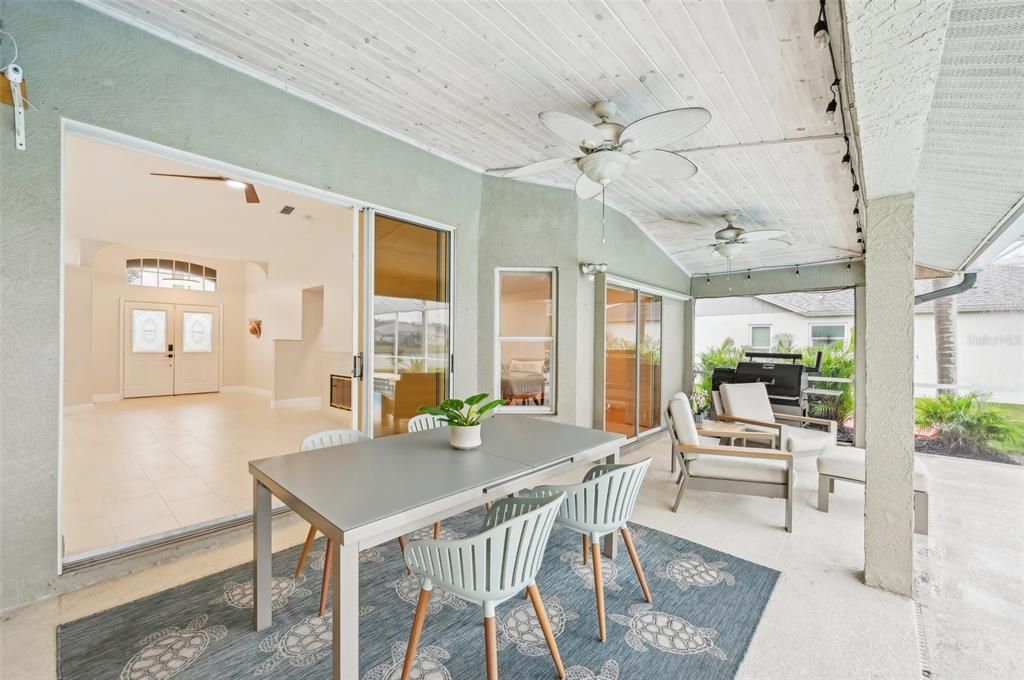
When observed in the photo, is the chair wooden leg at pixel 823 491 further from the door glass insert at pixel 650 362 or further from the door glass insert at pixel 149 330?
the door glass insert at pixel 149 330

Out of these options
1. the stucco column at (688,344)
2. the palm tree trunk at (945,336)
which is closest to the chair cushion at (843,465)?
the stucco column at (688,344)

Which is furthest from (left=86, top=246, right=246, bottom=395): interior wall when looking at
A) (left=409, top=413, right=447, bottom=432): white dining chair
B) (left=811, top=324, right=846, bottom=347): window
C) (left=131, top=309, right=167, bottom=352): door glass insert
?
(left=811, top=324, right=846, bottom=347): window

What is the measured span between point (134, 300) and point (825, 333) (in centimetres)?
1411

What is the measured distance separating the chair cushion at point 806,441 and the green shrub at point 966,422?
1.69 meters

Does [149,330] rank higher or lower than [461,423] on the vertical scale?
higher

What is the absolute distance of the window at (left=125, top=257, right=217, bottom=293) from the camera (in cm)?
879

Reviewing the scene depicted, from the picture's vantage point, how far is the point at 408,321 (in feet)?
12.5

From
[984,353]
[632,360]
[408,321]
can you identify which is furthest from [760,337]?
[408,321]

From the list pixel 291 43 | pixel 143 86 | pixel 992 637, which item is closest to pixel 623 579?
pixel 992 637

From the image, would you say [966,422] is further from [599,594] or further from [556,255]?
[599,594]

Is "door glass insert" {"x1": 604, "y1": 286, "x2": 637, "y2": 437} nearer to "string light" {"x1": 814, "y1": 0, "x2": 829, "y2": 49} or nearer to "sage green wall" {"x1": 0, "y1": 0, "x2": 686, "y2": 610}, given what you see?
"sage green wall" {"x1": 0, "y1": 0, "x2": 686, "y2": 610}

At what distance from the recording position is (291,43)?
236 cm

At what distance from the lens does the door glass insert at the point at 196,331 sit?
30.5ft

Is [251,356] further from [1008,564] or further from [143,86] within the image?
[1008,564]
